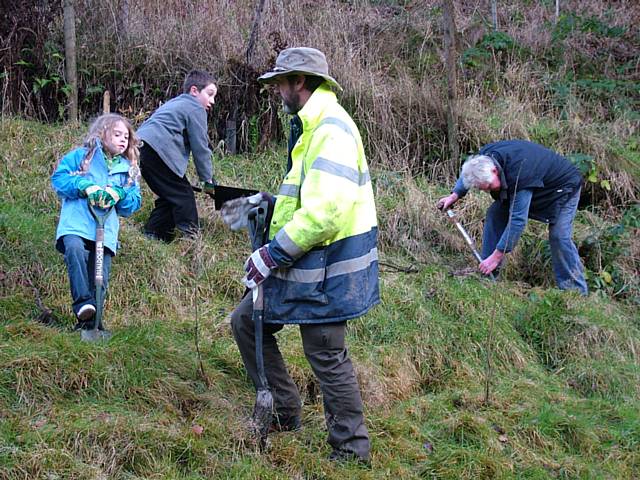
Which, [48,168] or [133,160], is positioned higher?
[133,160]

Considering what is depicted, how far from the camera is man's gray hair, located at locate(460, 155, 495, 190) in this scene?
23.3ft

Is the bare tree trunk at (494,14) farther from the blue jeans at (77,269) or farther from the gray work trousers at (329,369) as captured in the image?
the gray work trousers at (329,369)

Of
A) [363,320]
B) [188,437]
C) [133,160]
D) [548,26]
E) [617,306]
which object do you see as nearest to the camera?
[188,437]

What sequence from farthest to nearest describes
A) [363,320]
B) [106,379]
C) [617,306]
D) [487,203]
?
[487,203] < [617,306] < [363,320] < [106,379]

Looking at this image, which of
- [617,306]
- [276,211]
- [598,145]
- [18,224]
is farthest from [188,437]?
[598,145]

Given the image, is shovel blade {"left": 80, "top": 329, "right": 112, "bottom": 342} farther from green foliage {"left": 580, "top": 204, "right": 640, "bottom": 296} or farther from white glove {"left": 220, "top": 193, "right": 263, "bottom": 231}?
green foliage {"left": 580, "top": 204, "right": 640, "bottom": 296}

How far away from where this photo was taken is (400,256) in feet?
26.6

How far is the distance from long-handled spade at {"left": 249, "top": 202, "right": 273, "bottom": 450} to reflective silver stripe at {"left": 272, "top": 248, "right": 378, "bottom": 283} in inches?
7.0

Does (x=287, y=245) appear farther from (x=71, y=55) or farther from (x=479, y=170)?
(x=71, y=55)

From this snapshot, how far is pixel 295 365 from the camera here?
18.5 ft

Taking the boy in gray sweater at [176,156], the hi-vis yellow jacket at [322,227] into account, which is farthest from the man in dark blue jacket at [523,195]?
the hi-vis yellow jacket at [322,227]

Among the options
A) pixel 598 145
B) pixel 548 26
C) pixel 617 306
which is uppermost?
pixel 548 26

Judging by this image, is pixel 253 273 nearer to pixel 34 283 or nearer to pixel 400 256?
pixel 34 283

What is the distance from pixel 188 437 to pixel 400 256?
4.01m
